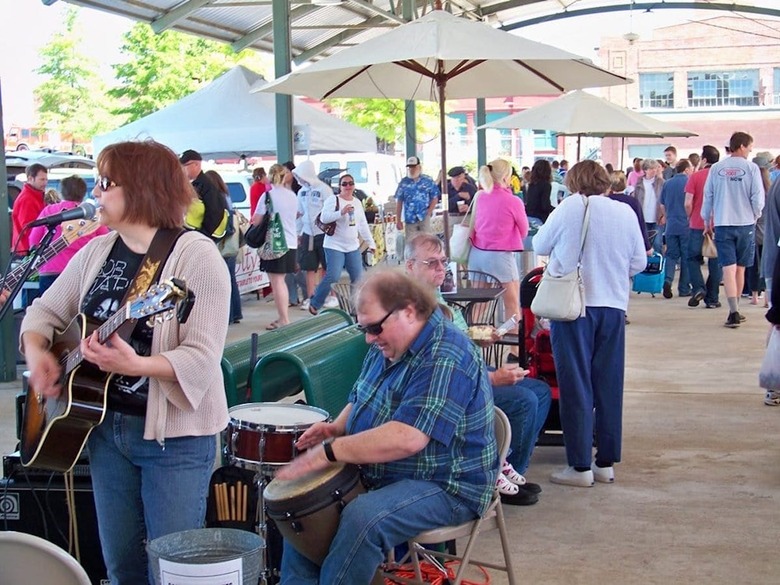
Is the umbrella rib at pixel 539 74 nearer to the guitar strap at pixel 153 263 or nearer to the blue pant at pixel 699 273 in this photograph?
the blue pant at pixel 699 273

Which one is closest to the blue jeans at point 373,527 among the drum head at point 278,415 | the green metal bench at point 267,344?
the drum head at point 278,415

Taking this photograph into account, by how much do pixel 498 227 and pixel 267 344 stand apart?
541cm

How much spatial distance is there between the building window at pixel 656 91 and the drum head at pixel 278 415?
191ft

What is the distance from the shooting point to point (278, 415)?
13.5 feet

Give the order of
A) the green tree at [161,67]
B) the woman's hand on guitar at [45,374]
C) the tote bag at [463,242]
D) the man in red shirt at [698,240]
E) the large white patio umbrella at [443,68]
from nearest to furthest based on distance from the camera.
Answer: the woman's hand on guitar at [45,374] → the large white patio umbrella at [443,68] → the tote bag at [463,242] → the man in red shirt at [698,240] → the green tree at [161,67]

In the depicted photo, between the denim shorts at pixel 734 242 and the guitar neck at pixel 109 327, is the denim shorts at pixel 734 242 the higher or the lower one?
the lower one

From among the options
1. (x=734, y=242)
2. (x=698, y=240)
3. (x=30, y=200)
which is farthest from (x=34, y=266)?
(x=698, y=240)

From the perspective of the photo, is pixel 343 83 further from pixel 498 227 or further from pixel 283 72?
pixel 283 72

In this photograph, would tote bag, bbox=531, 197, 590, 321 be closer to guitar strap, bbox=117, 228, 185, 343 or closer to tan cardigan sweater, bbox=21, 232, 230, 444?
tan cardigan sweater, bbox=21, 232, 230, 444

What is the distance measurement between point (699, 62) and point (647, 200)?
46.5 m

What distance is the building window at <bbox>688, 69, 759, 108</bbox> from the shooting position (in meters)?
59.0

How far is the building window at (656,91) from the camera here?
59719mm

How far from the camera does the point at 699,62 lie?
5928cm

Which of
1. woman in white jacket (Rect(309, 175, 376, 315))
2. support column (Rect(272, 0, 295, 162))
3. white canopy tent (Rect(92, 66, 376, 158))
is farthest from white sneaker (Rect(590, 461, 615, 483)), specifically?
white canopy tent (Rect(92, 66, 376, 158))
